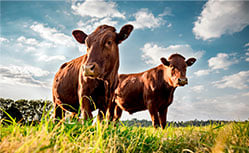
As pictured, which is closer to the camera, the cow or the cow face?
the cow face

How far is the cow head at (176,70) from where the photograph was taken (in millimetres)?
7051

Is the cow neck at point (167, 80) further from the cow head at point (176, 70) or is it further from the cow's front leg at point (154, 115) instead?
Result: the cow's front leg at point (154, 115)

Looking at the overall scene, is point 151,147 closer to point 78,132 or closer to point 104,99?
point 78,132

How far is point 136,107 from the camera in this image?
864cm

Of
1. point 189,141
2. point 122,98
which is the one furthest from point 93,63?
point 122,98

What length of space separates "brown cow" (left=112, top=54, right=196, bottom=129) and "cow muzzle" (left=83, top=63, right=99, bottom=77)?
410 centimetres

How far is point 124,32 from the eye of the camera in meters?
4.62

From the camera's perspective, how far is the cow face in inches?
143

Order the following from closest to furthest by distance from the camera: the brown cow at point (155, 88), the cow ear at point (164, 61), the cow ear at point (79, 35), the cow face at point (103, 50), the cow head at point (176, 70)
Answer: the cow face at point (103, 50)
the cow ear at point (79, 35)
the cow head at point (176, 70)
the brown cow at point (155, 88)
the cow ear at point (164, 61)

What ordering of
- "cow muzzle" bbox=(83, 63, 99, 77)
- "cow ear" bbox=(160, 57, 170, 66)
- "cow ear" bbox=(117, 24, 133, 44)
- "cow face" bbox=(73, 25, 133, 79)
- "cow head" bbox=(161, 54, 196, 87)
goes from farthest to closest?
1. "cow ear" bbox=(160, 57, 170, 66)
2. "cow head" bbox=(161, 54, 196, 87)
3. "cow ear" bbox=(117, 24, 133, 44)
4. "cow face" bbox=(73, 25, 133, 79)
5. "cow muzzle" bbox=(83, 63, 99, 77)

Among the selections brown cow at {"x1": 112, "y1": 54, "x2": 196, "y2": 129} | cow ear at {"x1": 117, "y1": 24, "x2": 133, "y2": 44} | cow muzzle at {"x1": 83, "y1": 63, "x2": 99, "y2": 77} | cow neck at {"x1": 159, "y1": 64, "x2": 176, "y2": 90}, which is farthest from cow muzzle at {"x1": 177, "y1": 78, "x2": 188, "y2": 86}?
cow muzzle at {"x1": 83, "y1": 63, "x2": 99, "y2": 77}

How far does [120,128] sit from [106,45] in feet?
5.48

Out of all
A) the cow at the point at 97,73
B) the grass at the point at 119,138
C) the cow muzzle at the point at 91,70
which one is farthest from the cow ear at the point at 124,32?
the grass at the point at 119,138

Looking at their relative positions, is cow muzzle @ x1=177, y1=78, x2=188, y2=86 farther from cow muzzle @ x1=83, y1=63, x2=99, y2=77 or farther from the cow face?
cow muzzle @ x1=83, y1=63, x2=99, y2=77
